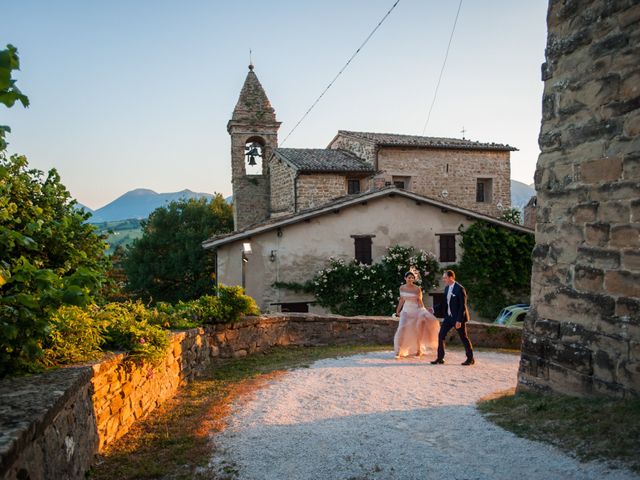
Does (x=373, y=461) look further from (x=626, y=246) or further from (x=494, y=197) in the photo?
(x=494, y=197)

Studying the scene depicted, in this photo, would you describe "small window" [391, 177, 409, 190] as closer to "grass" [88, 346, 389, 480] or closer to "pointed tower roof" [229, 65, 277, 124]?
"pointed tower roof" [229, 65, 277, 124]

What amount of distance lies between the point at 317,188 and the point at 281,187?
2.43m

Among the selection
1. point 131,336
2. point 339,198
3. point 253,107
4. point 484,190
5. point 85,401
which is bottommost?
point 85,401

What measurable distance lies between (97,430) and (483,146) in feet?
85.4

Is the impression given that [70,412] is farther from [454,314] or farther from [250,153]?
[250,153]

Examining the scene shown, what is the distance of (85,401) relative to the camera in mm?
3625

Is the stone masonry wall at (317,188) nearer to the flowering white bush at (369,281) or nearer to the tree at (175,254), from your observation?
the flowering white bush at (369,281)

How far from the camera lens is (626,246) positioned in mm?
4164

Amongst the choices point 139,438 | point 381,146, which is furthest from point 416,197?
point 139,438

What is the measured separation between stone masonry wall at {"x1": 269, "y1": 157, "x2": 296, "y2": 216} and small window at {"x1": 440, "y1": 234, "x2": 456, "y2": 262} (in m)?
7.97

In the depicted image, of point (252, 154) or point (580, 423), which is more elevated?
point (252, 154)

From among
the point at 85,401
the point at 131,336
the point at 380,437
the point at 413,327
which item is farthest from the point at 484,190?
the point at 85,401

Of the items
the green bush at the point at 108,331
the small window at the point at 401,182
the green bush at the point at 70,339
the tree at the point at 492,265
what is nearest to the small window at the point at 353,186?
the small window at the point at 401,182

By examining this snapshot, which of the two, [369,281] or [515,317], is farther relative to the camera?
[369,281]
